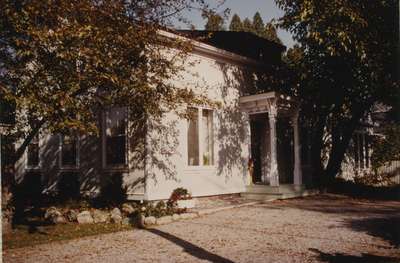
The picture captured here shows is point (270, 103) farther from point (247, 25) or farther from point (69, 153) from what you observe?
point (247, 25)

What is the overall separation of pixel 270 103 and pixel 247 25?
39.5 meters

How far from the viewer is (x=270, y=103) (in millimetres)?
14805

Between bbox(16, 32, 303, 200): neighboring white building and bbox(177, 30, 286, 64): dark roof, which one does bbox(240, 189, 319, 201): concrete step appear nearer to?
bbox(16, 32, 303, 200): neighboring white building

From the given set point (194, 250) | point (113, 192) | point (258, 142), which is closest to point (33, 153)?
point (113, 192)

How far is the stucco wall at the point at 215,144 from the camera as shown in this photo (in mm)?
12709

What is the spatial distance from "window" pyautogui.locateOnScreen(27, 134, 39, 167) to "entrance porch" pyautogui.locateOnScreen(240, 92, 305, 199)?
9.53 metres

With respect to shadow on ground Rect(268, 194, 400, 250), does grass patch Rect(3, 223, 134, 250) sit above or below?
below

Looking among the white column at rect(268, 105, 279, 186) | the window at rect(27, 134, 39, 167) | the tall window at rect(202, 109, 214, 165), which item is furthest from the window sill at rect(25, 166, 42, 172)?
the white column at rect(268, 105, 279, 186)

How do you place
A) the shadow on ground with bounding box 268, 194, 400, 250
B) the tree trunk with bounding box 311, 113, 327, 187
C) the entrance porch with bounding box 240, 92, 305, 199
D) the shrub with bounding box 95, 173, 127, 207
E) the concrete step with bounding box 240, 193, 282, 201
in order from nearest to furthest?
the shadow on ground with bounding box 268, 194, 400, 250
the shrub with bounding box 95, 173, 127, 207
the concrete step with bounding box 240, 193, 282, 201
the entrance porch with bounding box 240, 92, 305, 199
the tree trunk with bounding box 311, 113, 327, 187

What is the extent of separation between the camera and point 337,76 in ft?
49.7

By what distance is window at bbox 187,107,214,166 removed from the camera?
14.0 metres

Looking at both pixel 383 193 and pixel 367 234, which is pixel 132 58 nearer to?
pixel 367 234

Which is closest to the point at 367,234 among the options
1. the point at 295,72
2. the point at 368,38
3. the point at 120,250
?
the point at 120,250

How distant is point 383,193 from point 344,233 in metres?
10.1
